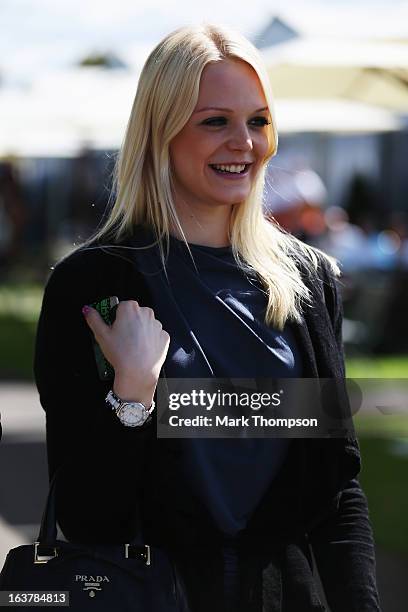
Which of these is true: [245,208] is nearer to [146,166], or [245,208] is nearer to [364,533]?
[146,166]

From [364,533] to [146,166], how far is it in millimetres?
816

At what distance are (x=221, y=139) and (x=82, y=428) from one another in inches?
24.7

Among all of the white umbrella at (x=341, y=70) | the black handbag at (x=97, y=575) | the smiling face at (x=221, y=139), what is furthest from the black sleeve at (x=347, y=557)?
the white umbrella at (x=341, y=70)

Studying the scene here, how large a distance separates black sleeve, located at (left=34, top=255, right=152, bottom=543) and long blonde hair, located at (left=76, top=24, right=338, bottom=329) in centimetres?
17

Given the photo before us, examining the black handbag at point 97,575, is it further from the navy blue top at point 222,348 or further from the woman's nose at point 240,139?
the woman's nose at point 240,139

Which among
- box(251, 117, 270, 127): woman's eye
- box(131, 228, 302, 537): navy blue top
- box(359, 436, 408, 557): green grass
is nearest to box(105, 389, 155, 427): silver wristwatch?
box(131, 228, 302, 537): navy blue top

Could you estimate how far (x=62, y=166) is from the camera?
130 feet

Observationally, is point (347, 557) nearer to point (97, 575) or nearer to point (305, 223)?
point (97, 575)

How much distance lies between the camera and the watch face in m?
2.22

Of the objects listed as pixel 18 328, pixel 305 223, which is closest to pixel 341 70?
pixel 305 223

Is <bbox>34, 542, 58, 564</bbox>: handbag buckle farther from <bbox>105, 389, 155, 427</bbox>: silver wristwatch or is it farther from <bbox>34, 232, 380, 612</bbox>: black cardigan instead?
<bbox>105, 389, 155, 427</bbox>: silver wristwatch

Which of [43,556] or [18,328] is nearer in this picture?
[43,556]

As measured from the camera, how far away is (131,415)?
2.23 meters

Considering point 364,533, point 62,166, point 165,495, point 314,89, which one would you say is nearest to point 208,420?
point 165,495
